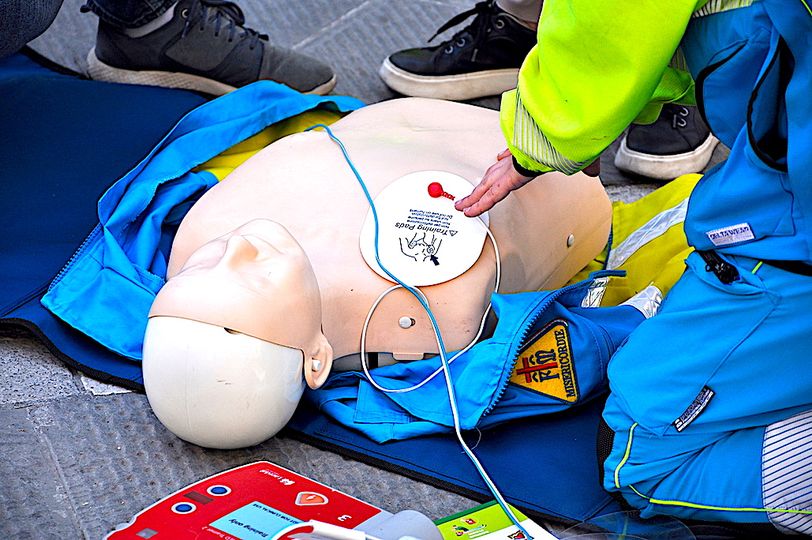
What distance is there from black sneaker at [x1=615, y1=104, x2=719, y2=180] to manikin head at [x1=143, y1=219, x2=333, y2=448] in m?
0.88

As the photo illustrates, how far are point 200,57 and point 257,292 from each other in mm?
982

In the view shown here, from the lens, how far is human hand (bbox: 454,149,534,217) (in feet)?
3.91

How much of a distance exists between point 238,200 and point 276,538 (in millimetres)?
587

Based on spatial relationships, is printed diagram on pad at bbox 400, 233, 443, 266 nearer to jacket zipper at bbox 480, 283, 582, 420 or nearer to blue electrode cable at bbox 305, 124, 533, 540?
blue electrode cable at bbox 305, 124, 533, 540

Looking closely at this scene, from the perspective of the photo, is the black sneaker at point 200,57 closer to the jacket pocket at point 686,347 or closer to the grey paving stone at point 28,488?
the grey paving stone at point 28,488

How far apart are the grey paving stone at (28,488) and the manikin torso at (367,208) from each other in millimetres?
282

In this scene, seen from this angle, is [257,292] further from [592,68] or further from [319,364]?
[592,68]

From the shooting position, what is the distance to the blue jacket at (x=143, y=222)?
52.4 inches

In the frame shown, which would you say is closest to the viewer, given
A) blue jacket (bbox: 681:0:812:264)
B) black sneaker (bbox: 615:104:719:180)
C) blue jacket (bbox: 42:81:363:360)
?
blue jacket (bbox: 681:0:812:264)

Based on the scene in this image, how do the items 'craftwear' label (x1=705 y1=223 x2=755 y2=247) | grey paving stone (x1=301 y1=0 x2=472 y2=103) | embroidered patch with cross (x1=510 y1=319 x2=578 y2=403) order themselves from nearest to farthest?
'craftwear' label (x1=705 y1=223 x2=755 y2=247), embroidered patch with cross (x1=510 y1=319 x2=578 y2=403), grey paving stone (x1=301 y1=0 x2=472 y2=103)

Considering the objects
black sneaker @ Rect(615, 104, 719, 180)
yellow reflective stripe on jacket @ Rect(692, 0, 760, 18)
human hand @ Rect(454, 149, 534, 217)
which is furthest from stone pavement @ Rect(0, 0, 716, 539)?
black sneaker @ Rect(615, 104, 719, 180)

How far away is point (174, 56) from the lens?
1.91 metres

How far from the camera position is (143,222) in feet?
4.77

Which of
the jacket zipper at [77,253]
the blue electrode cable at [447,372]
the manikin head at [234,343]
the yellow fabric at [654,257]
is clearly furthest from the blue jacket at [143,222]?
the yellow fabric at [654,257]
